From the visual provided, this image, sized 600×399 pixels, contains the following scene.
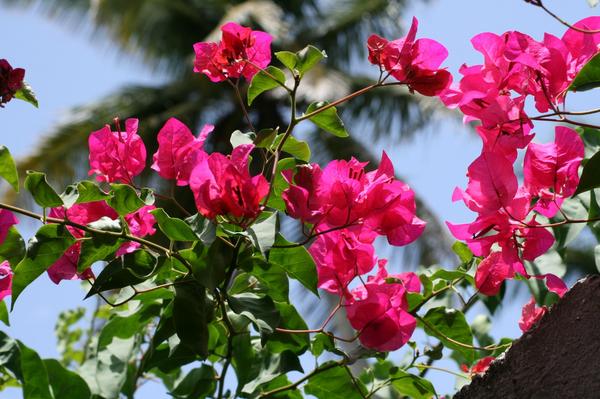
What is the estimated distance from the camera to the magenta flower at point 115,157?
975 mm

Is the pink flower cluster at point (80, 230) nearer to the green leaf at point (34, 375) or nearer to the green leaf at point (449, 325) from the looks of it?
the green leaf at point (34, 375)

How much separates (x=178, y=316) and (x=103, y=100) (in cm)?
1367

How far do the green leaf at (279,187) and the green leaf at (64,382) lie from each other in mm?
384

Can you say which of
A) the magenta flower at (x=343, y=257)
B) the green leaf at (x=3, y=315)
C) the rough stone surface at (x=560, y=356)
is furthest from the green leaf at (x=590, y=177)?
the green leaf at (x=3, y=315)

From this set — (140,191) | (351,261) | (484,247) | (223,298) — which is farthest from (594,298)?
(140,191)

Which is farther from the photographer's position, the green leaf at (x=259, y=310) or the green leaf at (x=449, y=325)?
the green leaf at (x=449, y=325)

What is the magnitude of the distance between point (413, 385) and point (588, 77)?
45 centimetres

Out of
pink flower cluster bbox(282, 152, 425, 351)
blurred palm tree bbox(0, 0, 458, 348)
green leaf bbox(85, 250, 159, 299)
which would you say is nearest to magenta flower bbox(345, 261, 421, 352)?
pink flower cluster bbox(282, 152, 425, 351)

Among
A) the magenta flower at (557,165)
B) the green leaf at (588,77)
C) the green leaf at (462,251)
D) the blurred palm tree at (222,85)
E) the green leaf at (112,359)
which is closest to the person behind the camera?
the green leaf at (588,77)

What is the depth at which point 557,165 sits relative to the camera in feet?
2.87

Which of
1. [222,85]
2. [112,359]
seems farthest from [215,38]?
[112,359]

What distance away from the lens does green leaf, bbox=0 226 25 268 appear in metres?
0.91

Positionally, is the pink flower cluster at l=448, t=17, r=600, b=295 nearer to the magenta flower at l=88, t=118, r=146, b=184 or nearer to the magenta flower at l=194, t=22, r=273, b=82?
the magenta flower at l=194, t=22, r=273, b=82

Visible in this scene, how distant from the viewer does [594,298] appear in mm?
836
